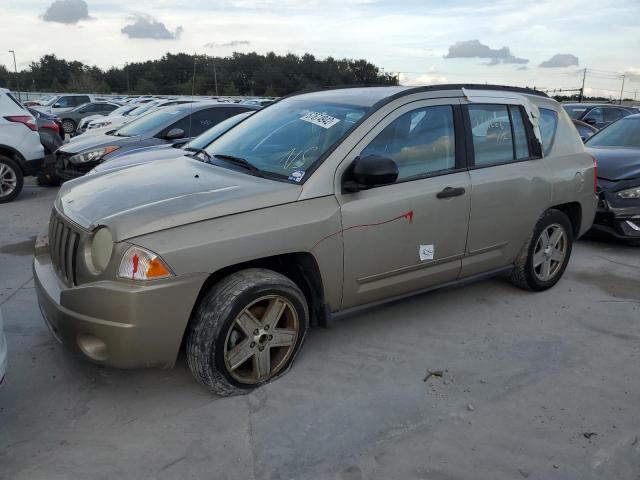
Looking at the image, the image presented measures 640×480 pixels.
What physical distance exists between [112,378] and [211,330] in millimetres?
876

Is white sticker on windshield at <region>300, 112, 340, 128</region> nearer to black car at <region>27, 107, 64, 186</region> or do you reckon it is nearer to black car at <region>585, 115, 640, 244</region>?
black car at <region>585, 115, 640, 244</region>

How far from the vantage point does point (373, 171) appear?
3.30 m

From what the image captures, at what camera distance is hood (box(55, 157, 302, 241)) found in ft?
9.68

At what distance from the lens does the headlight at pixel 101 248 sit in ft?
9.50

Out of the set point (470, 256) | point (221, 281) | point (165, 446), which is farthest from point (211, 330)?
point (470, 256)

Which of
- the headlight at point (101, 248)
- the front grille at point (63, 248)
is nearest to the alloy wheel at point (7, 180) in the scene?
the front grille at point (63, 248)

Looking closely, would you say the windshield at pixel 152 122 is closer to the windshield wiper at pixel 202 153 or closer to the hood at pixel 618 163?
the windshield wiper at pixel 202 153

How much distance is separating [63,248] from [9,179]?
654 cm

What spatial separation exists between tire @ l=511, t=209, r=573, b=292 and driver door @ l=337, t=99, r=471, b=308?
A: 885 millimetres

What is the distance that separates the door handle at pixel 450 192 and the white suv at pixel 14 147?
7.43 meters

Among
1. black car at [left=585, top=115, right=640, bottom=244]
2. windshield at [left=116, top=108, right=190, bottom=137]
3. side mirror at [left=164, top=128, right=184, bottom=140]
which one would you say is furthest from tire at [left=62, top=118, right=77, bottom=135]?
black car at [left=585, top=115, right=640, bottom=244]

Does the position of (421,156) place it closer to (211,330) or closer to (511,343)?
(511,343)

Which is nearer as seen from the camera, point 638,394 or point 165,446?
point 165,446

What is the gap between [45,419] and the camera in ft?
9.87
